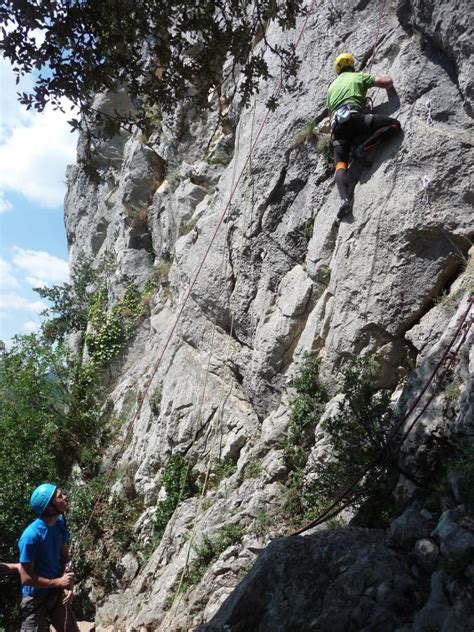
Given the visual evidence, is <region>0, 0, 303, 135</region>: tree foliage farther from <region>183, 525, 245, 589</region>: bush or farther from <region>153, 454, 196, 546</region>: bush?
<region>153, 454, 196, 546</region>: bush

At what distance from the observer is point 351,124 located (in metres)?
7.13

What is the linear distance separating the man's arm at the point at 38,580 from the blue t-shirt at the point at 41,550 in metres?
0.06

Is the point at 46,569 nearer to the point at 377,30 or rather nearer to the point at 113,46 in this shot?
the point at 113,46

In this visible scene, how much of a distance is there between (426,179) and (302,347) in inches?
107

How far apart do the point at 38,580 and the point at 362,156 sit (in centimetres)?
618

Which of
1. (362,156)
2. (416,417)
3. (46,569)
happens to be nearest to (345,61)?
(362,156)

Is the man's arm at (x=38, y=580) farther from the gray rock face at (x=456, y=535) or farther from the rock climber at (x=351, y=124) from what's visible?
the rock climber at (x=351, y=124)

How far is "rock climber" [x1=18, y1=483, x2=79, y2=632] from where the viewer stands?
4926 mm

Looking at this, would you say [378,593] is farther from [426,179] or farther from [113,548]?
[113,548]

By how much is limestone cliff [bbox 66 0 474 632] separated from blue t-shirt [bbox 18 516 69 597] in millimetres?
1625

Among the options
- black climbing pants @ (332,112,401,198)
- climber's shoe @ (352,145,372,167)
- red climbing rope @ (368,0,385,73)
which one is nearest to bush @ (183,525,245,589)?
black climbing pants @ (332,112,401,198)

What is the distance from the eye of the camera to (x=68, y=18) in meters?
4.08

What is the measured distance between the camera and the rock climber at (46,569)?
493cm

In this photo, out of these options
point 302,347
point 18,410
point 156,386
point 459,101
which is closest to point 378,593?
point 302,347
